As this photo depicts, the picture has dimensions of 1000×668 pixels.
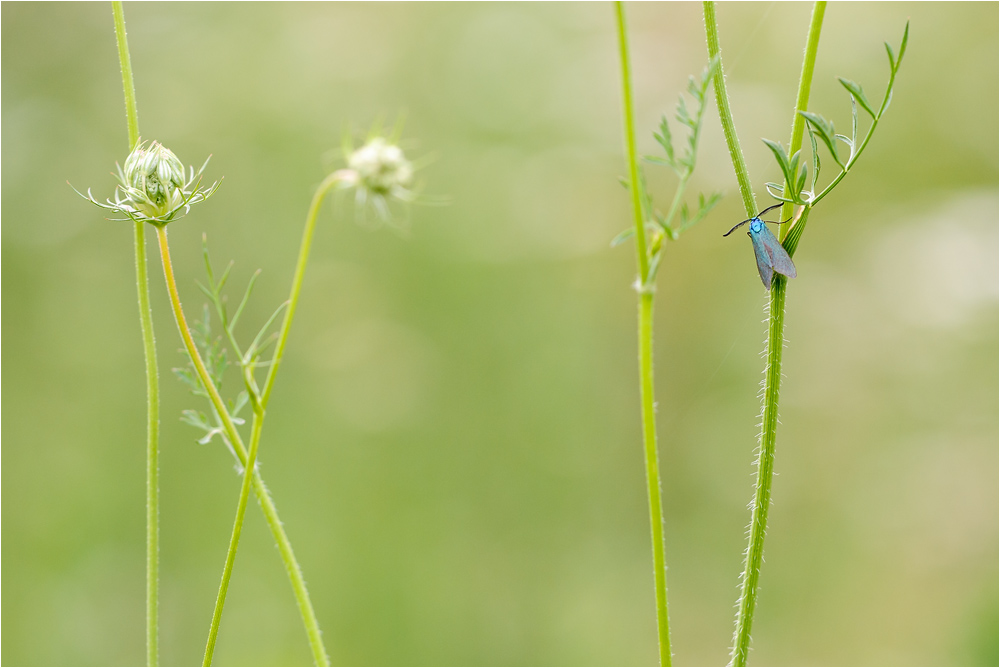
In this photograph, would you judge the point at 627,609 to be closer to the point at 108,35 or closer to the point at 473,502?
the point at 473,502

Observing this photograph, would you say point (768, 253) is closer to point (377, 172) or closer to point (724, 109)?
point (724, 109)

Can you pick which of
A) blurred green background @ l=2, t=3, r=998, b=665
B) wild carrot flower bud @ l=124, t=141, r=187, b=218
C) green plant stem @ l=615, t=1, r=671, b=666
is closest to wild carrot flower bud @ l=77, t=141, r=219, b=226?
wild carrot flower bud @ l=124, t=141, r=187, b=218

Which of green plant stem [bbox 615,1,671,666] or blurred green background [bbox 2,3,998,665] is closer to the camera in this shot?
green plant stem [bbox 615,1,671,666]

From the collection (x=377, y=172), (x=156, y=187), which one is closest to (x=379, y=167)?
(x=377, y=172)

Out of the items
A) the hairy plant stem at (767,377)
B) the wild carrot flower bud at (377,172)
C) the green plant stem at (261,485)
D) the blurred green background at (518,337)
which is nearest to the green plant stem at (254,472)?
the green plant stem at (261,485)

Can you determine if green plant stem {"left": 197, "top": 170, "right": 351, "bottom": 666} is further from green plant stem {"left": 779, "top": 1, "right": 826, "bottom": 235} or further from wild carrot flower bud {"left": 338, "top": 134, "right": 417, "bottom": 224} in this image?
green plant stem {"left": 779, "top": 1, "right": 826, "bottom": 235}
